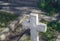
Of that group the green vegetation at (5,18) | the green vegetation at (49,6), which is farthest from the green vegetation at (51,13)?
the green vegetation at (5,18)

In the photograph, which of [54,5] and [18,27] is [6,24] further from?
[54,5]

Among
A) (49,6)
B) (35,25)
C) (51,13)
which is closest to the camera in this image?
(35,25)

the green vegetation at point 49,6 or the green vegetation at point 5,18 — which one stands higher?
the green vegetation at point 49,6

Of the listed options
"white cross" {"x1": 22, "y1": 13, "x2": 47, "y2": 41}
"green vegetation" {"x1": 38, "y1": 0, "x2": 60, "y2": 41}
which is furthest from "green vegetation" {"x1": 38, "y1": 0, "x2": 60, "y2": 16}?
"white cross" {"x1": 22, "y1": 13, "x2": 47, "y2": 41}

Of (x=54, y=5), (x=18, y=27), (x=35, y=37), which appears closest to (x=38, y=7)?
(x=54, y=5)

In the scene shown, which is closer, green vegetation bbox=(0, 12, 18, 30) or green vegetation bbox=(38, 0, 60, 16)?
green vegetation bbox=(0, 12, 18, 30)

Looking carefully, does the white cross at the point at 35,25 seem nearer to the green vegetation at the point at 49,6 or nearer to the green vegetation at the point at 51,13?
the green vegetation at the point at 51,13

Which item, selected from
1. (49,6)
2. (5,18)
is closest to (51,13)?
(49,6)

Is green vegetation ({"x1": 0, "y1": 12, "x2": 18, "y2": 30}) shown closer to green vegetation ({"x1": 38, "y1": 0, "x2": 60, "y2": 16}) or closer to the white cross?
green vegetation ({"x1": 38, "y1": 0, "x2": 60, "y2": 16})

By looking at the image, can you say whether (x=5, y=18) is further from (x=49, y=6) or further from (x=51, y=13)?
(x=49, y=6)
